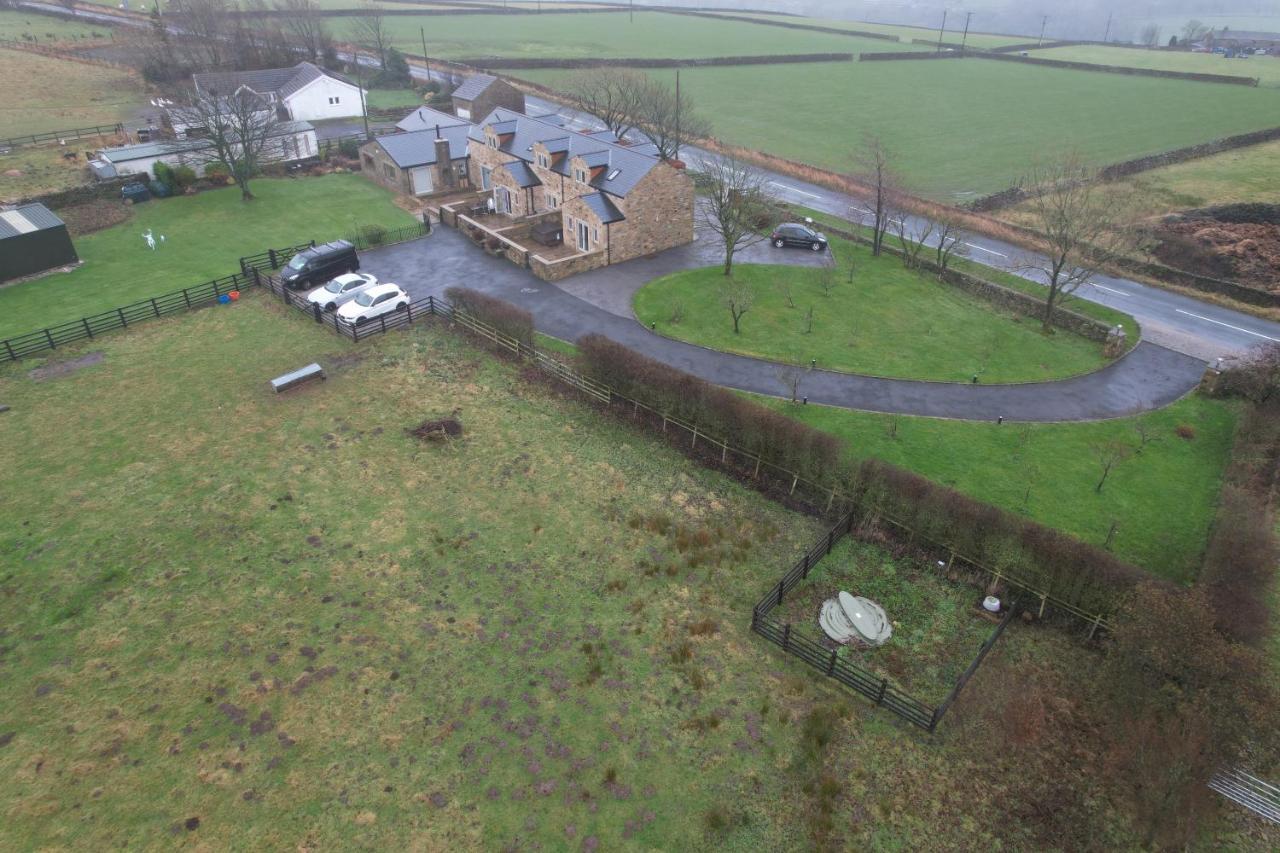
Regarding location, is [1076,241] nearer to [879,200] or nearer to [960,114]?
[879,200]

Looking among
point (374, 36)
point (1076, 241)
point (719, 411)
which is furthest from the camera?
point (374, 36)

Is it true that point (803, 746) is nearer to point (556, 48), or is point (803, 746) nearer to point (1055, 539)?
point (1055, 539)

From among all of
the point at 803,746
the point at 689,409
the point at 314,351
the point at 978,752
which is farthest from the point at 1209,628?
the point at 314,351

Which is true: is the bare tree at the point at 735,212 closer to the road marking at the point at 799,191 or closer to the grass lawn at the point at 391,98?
the road marking at the point at 799,191

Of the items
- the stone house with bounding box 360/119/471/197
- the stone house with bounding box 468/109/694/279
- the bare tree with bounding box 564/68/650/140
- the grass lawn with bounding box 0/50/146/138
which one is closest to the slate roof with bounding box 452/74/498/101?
the bare tree with bounding box 564/68/650/140

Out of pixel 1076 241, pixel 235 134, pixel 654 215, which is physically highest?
pixel 235 134

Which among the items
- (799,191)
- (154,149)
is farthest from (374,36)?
(799,191)
